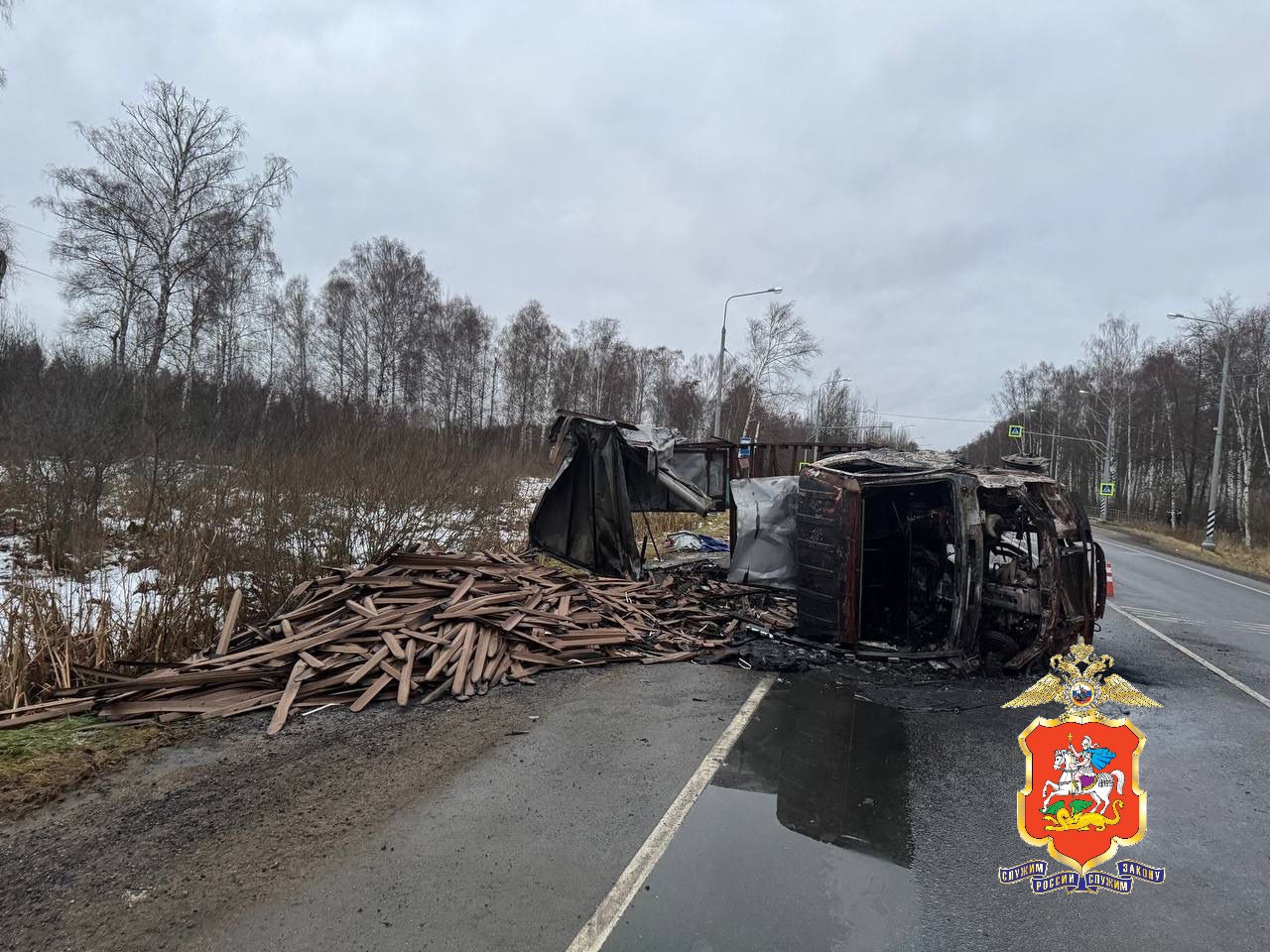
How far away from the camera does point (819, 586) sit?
7.37 m

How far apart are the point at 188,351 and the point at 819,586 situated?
86.3 feet

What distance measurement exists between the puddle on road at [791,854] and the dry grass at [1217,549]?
2370cm

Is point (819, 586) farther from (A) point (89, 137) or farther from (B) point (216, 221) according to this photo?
(A) point (89, 137)

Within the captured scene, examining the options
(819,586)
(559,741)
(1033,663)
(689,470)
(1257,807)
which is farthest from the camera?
(689,470)

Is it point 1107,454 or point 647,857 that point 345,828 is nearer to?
point 647,857

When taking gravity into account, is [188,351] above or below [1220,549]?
above

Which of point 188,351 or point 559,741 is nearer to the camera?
point 559,741

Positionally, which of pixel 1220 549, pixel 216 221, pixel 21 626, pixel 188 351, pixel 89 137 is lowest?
pixel 1220 549

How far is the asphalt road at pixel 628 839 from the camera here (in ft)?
9.10

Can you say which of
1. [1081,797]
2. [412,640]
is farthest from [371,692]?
[1081,797]

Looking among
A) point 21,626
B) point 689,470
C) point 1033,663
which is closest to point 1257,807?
point 1033,663

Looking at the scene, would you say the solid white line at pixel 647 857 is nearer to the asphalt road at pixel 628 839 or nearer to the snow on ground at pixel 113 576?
the asphalt road at pixel 628 839

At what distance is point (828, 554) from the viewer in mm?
7223

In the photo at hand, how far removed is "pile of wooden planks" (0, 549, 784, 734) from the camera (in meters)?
5.23
